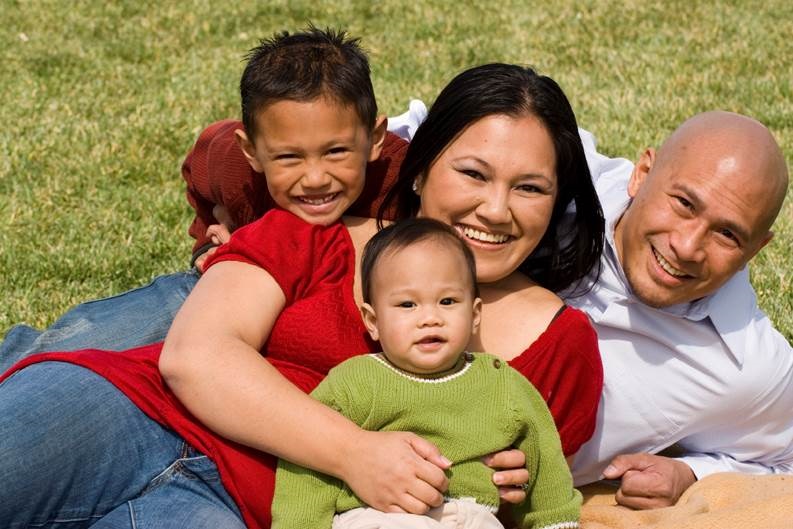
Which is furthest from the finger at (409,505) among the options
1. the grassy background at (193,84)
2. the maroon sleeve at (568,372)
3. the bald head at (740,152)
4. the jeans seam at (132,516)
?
the grassy background at (193,84)

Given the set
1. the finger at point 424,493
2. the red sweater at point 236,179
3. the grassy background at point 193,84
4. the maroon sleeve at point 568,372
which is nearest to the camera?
the finger at point 424,493

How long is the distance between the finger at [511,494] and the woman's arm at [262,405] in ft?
0.78

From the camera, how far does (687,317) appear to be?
12.6 feet

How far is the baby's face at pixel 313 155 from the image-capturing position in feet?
11.7

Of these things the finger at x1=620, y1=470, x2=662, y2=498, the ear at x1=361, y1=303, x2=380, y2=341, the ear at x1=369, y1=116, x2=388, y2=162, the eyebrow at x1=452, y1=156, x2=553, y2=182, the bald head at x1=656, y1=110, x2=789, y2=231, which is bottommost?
the finger at x1=620, y1=470, x2=662, y2=498

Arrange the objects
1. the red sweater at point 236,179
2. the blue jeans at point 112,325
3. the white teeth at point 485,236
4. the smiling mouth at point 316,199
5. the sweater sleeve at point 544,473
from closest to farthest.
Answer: the sweater sleeve at point 544,473 < the white teeth at point 485,236 < the smiling mouth at point 316,199 < the red sweater at point 236,179 < the blue jeans at point 112,325

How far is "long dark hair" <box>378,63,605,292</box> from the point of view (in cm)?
356

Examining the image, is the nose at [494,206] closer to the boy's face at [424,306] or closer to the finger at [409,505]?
the boy's face at [424,306]

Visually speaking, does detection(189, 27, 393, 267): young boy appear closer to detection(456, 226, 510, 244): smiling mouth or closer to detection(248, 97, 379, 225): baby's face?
detection(248, 97, 379, 225): baby's face

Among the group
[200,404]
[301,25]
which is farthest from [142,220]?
[301,25]

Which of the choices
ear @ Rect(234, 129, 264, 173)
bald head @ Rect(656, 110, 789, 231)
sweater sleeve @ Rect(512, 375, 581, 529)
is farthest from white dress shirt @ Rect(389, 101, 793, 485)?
ear @ Rect(234, 129, 264, 173)

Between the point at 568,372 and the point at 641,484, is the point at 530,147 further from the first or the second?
the point at 641,484

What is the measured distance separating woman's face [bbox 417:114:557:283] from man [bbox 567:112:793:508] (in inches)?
17.7

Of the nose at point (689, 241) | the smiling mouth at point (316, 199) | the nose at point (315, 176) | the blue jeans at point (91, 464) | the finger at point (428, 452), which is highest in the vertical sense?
the nose at point (315, 176)
